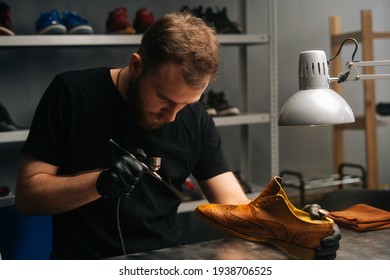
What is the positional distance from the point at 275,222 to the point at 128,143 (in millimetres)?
492

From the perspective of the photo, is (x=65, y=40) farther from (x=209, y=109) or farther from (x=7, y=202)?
(x=7, y=202)

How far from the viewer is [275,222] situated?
4.25ft

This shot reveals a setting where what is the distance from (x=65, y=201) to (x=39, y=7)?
5.54 ft

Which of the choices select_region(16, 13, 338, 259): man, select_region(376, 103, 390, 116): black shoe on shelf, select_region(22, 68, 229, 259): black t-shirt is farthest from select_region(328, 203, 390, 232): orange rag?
select_region(376, 103, 390, 116): black shoe on shelf

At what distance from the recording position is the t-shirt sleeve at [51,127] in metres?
1.49

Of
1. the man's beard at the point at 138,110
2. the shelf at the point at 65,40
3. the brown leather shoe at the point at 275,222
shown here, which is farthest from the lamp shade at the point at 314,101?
the shelf at the point at 65,40

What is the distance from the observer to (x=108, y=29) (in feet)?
8.70

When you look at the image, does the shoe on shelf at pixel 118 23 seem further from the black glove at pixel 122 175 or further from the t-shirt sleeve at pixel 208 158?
the black glove at pixel 122 175

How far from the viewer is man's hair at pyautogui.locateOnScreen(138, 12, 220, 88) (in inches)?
54.7

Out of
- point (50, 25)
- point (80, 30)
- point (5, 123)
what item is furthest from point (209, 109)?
point (5, 123)

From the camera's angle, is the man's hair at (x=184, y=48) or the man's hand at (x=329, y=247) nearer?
the man's hand at (x=329, y=247)

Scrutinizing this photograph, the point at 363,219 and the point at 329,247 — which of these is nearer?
the point at 329,247

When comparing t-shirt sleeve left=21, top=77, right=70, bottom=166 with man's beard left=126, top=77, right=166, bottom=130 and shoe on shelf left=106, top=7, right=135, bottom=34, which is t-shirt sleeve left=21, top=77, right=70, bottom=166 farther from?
shoe on shelf left=106, top=7, right=135, bottom=34

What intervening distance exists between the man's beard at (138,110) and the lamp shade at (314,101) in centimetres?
42
